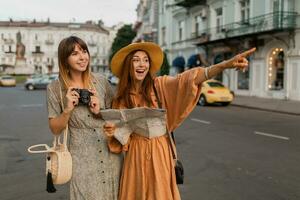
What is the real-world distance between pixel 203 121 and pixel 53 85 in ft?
36.0

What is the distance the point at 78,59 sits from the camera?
2484mm

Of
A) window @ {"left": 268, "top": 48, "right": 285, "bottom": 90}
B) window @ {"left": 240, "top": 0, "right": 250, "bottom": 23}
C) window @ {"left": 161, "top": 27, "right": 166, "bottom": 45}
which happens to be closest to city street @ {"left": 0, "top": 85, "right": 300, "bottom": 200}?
window @ {"left": 268, "top": 48, "right": 285, "bottom": 90}

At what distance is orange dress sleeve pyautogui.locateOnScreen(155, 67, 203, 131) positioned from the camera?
2418 millimetres

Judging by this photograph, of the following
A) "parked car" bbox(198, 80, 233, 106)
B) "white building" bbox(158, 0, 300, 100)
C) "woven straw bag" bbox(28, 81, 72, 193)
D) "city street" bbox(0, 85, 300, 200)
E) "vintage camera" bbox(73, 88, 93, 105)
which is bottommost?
"city street" bbox(0, 85, 300, 200)

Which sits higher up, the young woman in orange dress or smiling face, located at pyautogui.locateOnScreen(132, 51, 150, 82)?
smiling face, located at pyautogui.locateOnScreen(132, 51, 150, 82)

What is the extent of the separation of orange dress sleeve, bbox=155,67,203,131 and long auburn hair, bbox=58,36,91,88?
509mm

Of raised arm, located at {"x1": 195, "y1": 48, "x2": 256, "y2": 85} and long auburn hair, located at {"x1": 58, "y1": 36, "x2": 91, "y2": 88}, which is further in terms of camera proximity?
long auburn hair, located at {"x1": 58, "y1": 36, "x2": 91, "y2": 88}

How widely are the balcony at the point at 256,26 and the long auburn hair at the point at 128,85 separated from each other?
20655mm

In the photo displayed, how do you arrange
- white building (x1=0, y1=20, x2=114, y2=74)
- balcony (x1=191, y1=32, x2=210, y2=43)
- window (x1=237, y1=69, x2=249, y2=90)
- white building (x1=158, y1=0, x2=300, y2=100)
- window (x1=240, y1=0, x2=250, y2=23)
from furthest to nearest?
white building (x1=0, y1=20, x2=114, y2=74) → balcony (x1=191, y1=32, x2=210, y2=43) → window (x1=237, y1=69, x2=249, y2=90) → window (x1=240, y1=0, x2=250, y2=23) → white building (x1=158, y1=0, x2=300, y2=100)

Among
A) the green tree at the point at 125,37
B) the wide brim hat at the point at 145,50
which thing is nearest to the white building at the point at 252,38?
the wide brim hat at the point at 145,50

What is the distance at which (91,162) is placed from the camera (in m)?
2.50

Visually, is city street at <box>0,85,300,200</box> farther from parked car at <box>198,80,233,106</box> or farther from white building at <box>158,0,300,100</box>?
white building at <box>158,0,300,100</box>

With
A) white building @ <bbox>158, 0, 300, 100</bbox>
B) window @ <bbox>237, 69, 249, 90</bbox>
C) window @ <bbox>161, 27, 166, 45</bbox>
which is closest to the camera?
white building @ <bbox>158, 0, 300, 100</bbox>

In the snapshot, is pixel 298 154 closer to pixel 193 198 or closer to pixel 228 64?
pixel 193 198
